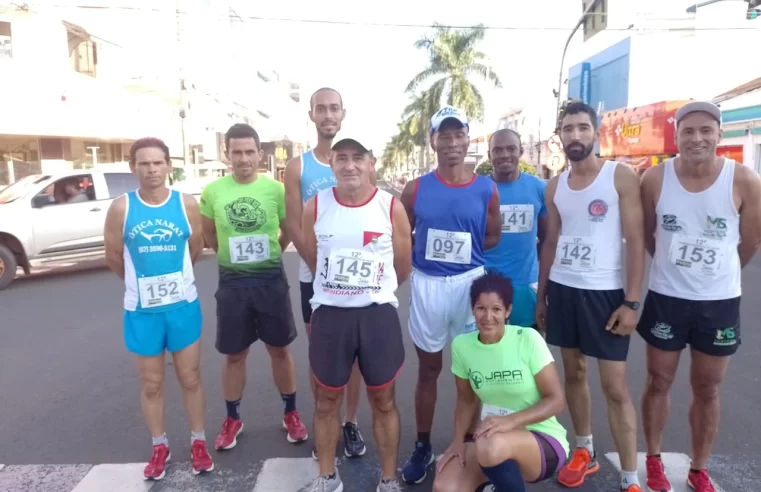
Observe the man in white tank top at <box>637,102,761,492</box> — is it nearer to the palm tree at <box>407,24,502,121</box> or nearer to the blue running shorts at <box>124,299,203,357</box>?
the blue running shorts at <box>124,299,203,357</box>

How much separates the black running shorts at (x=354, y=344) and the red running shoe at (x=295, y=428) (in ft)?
3.13

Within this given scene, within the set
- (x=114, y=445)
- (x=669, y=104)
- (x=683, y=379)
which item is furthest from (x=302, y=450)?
(x=669, y=104)

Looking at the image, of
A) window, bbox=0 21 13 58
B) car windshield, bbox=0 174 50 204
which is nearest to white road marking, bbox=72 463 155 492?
car windshield, bbox=0 174 50 204

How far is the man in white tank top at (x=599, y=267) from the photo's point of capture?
309 cm

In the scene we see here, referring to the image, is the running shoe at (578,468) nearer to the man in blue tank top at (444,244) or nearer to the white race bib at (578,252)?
the man in blue tank top at (444,244)

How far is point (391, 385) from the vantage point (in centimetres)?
307

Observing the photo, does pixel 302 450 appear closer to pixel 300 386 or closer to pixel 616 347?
pixel 300 386

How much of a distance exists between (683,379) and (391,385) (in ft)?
10.2

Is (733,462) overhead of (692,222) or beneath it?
beneath

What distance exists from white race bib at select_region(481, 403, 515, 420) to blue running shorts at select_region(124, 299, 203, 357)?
1.80 m

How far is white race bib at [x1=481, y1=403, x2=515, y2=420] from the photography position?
286 centimetres

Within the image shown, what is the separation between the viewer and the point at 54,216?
1001cm

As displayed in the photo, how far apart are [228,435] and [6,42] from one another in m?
17.2

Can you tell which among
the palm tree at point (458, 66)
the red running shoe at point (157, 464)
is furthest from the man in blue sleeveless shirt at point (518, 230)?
the palm tree at point (458, 66)
